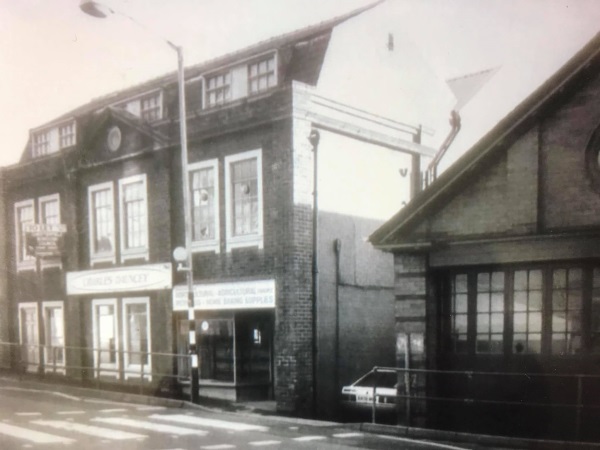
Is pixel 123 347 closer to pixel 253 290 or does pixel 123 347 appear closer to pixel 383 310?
pixel 253 290

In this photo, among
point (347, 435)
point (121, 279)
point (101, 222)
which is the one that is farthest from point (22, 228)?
point (347, 435)

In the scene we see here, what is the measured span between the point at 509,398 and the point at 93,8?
8319 mm

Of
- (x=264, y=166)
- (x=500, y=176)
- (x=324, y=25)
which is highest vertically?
(x=324, y=25)

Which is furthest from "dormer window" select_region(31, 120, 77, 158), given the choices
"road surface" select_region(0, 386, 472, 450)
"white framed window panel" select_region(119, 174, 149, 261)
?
"road surface" select_region(0, 386, 472, 450)

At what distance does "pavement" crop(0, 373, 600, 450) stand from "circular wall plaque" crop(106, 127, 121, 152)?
6.38 meters

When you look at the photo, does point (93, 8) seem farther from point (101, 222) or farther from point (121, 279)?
point (101, 222)

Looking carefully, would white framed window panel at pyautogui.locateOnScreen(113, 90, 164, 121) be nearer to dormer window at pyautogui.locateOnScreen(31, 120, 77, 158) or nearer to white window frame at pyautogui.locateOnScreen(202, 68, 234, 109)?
A: white window frame at pyautogui.locateOnScreen(202, 68, 234, 109)

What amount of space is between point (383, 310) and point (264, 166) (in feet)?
15.2

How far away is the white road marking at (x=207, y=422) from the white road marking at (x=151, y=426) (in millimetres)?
502

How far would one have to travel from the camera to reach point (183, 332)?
52.6 ft

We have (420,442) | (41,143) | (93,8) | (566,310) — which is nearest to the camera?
(93,8)

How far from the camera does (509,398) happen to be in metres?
10.3

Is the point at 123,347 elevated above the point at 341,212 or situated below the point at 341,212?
below

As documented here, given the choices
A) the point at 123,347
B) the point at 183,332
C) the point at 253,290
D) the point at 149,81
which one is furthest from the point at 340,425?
the point at 149,81
